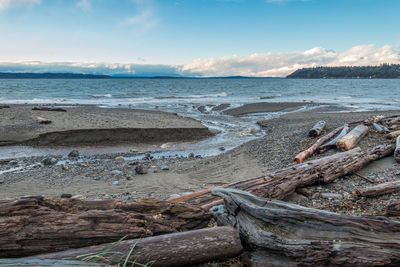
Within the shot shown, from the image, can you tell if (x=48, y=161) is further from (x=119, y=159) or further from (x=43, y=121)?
(x=43, y=121)

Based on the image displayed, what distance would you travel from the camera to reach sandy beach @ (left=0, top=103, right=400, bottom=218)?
19.6ft

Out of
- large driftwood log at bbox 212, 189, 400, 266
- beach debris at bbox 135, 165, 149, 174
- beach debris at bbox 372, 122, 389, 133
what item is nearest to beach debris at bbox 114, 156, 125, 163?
beach debris at bbox 135, 165, 149, 174

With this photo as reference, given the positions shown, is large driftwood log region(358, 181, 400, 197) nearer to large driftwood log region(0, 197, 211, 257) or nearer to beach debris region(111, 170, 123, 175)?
large driftwood log region(0, 197, 211, 257)

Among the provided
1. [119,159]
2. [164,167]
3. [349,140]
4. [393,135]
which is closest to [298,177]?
[349,140]

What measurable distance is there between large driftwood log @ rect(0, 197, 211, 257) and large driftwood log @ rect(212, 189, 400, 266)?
0.79m

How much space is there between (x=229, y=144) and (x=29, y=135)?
966 centimetres

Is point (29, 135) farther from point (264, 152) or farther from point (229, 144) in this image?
point (264, 152)

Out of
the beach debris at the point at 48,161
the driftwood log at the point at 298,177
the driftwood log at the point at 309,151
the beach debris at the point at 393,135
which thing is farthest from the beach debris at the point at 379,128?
the beach debris at the point at 48,161

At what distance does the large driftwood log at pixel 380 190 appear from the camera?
15.2 ft

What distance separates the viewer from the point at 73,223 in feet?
9.02

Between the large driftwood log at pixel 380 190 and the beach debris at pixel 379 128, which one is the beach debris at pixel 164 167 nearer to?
the large driftwood log at pixel 380 190

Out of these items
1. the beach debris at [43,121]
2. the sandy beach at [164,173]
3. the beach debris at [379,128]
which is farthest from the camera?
the beach debris at [43,121]

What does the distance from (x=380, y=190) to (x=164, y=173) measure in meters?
5.69

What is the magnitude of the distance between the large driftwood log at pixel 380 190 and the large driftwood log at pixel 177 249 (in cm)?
298
